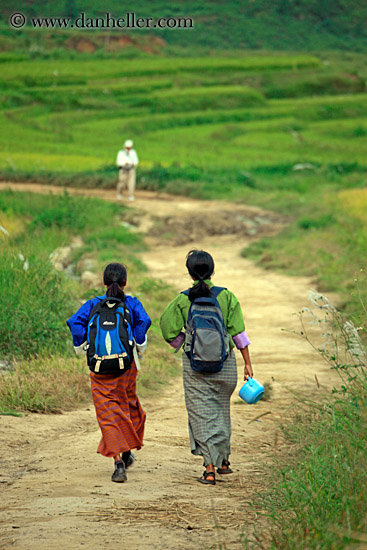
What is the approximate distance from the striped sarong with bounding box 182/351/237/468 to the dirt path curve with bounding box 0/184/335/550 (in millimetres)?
194

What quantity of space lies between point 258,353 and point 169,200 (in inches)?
475

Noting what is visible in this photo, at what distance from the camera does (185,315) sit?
450 centimetres

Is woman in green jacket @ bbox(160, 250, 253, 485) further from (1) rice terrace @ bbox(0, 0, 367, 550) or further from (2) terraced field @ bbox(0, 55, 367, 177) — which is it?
(2) terraced field @ bbox(0, 55, 367, 177)

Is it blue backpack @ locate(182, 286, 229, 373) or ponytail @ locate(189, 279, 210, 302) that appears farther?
ponytail @ locate(189, 279, 210, 302)

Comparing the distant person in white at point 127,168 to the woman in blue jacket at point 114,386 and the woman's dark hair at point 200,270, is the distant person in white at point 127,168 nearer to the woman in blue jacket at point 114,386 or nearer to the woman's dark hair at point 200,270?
the woman in blue jacket at point 114,386

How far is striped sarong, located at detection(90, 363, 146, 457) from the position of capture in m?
4.50

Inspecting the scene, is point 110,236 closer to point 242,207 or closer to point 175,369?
point 242,207

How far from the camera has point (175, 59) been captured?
35.3 metres

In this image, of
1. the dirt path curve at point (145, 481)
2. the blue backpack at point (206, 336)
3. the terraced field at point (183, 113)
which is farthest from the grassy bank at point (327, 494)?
the terraced field at point (183, 113)

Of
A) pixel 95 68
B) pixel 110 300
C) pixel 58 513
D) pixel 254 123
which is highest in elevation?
pixel 110 300

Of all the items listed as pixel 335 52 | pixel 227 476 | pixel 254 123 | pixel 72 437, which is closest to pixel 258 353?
pixel 72 437

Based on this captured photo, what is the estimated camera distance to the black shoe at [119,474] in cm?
436

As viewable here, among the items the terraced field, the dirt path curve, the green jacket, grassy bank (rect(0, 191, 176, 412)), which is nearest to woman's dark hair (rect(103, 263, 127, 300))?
the green jacket

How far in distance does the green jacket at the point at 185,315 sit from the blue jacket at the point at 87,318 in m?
0.14
